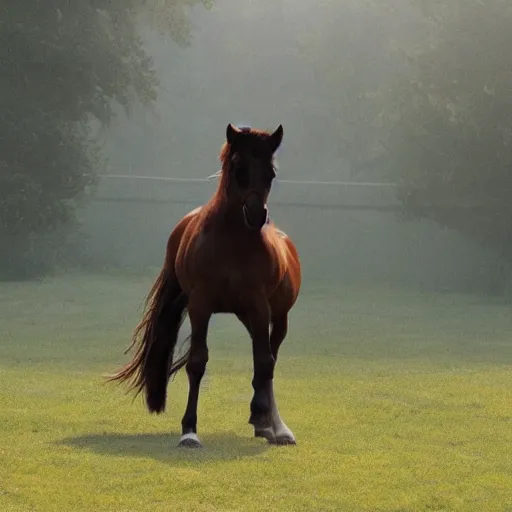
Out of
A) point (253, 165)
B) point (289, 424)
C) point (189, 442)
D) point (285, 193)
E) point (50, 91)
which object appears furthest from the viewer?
point (285, 193)

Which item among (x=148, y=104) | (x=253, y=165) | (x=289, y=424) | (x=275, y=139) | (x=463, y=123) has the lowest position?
(x=289, y=424)

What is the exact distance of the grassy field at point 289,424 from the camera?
540cm

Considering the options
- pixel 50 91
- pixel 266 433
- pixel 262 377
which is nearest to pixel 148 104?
pixel 50 91

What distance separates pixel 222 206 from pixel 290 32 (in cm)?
3781

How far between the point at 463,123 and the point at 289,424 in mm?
16895

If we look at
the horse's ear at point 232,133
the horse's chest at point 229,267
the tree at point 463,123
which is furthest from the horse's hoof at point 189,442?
the tree at point 463,123

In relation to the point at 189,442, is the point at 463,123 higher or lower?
higher

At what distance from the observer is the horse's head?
6477 millimetres

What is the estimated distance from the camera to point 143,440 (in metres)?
6.96

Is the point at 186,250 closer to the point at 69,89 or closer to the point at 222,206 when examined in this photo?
the point at 222,206

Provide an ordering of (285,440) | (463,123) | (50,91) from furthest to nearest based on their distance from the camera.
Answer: (50,91), (463,123), (285,440)

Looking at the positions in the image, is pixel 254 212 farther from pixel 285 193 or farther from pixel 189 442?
pixel 285 193

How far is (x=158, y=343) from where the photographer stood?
24.7ft

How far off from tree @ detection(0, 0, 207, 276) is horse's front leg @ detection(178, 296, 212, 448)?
16.9m
